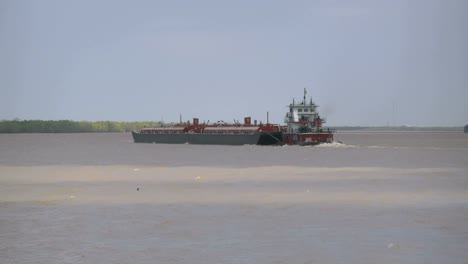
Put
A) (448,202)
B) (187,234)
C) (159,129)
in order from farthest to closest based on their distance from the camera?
(159,129) < (448,202) < (187,234)

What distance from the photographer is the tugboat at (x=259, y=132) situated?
457 feet

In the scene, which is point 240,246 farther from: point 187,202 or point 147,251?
point 187,202

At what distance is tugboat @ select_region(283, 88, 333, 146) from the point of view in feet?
455

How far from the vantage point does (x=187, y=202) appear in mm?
40000

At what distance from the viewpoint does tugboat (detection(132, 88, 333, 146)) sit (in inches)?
5482

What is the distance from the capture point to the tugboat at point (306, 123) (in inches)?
→ 5463

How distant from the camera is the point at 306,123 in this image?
454 ft

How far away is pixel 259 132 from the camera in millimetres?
147750

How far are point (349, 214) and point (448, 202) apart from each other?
7553 millimetres

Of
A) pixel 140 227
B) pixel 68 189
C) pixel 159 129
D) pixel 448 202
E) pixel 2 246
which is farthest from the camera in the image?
pixel 159 129

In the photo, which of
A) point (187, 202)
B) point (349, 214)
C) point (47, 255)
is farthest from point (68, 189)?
point (47, 255)

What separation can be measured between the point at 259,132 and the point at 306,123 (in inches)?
489

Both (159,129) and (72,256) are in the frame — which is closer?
(72,256)

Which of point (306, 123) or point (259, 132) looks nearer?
point (306, 123)
